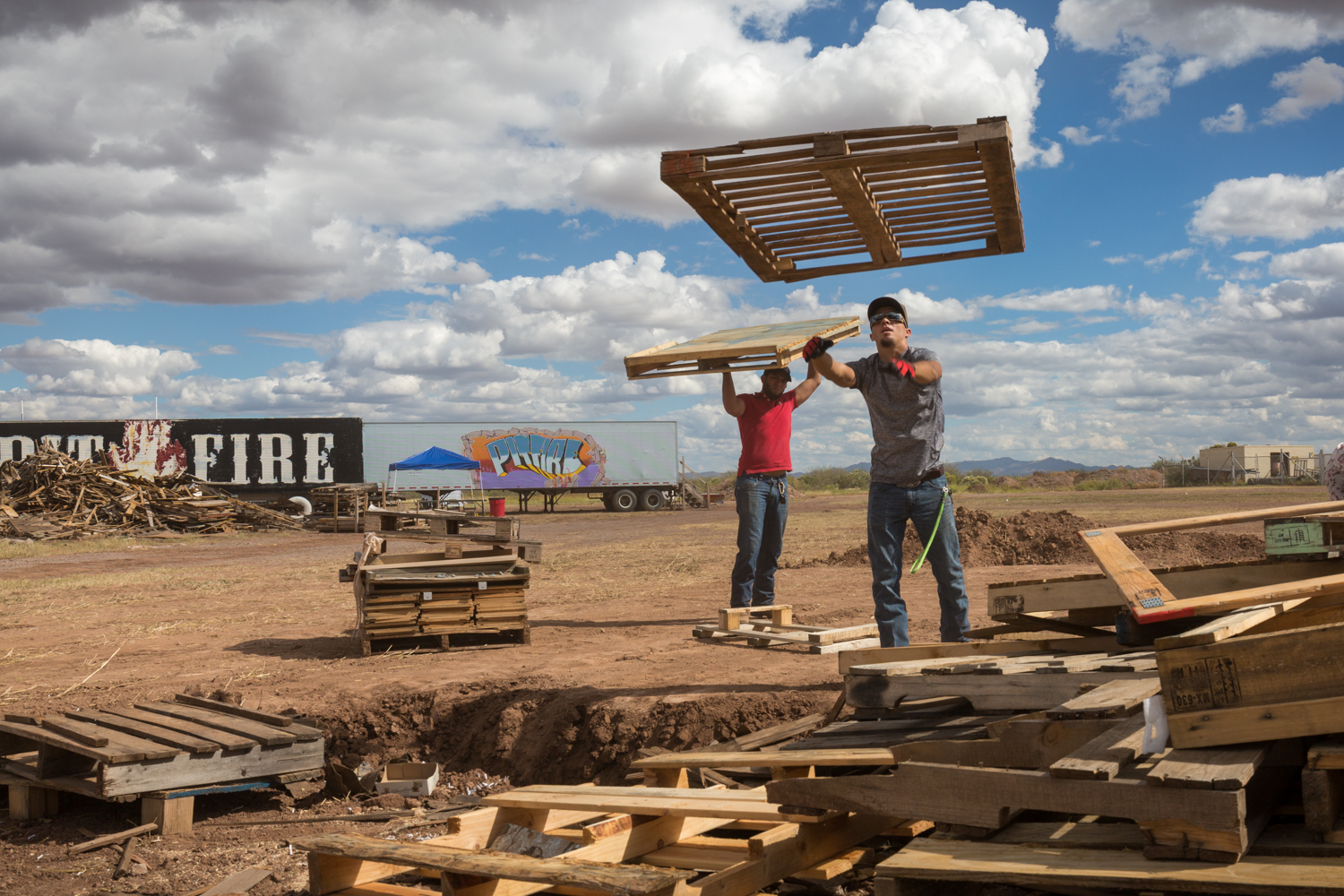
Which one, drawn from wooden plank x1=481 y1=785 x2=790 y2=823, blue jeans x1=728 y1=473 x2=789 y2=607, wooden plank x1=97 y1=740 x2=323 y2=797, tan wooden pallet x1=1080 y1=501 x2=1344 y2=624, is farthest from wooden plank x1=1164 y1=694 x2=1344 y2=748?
blue jeans x1=728 y1=473 x2=789 y2=607

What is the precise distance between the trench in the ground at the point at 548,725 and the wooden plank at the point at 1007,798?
7.13ft

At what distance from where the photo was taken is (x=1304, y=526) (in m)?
4.25

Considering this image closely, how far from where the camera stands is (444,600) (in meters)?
8.18

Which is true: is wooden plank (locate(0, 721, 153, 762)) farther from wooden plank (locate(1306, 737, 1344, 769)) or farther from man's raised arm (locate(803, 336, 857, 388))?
wooden plank (locate(1306, 737, 1344, 769))

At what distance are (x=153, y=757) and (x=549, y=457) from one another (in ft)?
97.4

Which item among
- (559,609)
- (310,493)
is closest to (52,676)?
(559,609)

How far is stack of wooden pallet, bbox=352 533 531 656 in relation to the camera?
8023 millimetres

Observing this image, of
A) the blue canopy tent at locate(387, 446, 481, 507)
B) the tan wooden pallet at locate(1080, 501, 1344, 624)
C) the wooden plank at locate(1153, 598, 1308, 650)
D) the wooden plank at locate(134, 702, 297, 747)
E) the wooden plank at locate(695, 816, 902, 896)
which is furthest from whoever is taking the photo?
the blue canopy tent at locate(387, 446, 481, 507)

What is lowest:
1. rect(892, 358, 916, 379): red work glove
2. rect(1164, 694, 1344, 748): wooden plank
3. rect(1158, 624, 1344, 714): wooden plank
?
rect(1164, 694, 1344, 748): wooden plank

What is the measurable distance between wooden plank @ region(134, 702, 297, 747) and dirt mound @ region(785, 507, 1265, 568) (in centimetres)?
940

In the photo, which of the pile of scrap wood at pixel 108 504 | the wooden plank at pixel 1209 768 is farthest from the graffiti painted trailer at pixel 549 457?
the wooden plank at pixel 1209 768

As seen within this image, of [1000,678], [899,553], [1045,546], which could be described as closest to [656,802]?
[1000,678]

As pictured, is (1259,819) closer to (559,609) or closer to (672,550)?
(559,609)

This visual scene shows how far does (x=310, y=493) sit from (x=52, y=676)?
2438 centimetres
